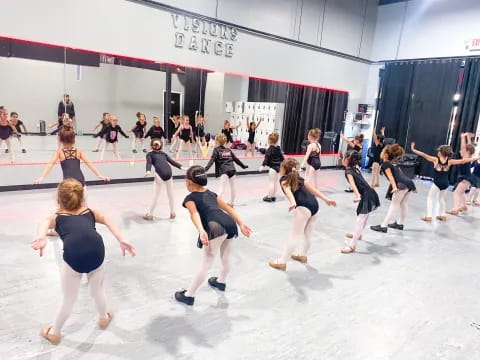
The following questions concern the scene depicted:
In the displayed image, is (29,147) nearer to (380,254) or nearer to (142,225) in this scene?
(142,225)

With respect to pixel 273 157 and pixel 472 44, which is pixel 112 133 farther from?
pixel 472 44

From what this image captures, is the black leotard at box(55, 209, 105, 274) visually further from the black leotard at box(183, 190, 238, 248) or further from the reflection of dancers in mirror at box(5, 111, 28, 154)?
the reflection of dancers in mirror at box(5, 111, 28, 154)

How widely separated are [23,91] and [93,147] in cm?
Answer: 163

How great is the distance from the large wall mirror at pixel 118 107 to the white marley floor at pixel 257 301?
1.74 meters

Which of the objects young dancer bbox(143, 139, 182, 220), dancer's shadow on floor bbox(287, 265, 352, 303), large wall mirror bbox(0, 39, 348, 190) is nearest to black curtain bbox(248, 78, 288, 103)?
large wall mirror bbox(0, 39, 348, 190)

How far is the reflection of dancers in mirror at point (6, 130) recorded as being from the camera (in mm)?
6594

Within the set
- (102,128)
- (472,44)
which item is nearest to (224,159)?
(102,128)

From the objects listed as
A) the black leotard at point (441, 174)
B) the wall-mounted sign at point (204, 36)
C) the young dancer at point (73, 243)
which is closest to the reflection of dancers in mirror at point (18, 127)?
the wall-mounted sign at point (204, 36)

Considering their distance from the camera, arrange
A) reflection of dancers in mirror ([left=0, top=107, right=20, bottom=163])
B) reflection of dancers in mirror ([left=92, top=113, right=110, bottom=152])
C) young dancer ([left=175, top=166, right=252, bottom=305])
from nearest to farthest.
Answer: young dancer ([left=175, top=166, right=252, bottom=305]) < reflection of dancers in mirror ([left=0, top=107, right=20, bottom=163]) < reflection of dancers in mirror ([left=92, top=113, right=110, bottom=152])

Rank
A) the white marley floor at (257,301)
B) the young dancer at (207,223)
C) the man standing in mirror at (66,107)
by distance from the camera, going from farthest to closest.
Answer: the man standing in mirror at (66,107)
the young dancer at (207,223)
the white marley floor at (257,301)

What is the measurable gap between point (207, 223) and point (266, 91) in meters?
7.83

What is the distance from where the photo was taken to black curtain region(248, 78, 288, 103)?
9906 millimetres

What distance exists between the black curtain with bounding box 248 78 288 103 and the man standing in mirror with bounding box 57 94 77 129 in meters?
4.55

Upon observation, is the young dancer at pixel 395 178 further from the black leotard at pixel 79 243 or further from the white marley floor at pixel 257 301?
the black leotard at pixel 79 243
